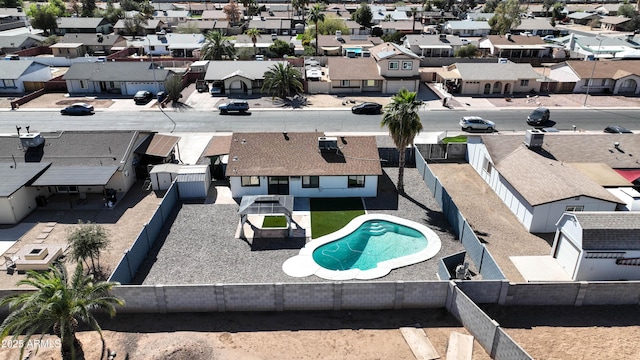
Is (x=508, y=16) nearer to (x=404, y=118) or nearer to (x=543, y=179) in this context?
(x=543, y=179)

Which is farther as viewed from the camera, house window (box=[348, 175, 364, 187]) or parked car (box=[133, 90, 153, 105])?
parked car (box=[133, 90, 153, 105])

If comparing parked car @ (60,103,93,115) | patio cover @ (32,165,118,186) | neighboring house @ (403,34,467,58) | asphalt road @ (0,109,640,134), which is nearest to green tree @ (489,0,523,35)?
neighboring house @ (403,34,467,58)

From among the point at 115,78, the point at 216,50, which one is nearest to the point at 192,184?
the point at 115,78

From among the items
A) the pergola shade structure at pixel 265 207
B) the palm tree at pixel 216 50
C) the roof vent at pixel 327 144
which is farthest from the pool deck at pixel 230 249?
the palm tree at pixel 216 50

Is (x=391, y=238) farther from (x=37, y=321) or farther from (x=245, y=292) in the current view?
(x=37, y=321)

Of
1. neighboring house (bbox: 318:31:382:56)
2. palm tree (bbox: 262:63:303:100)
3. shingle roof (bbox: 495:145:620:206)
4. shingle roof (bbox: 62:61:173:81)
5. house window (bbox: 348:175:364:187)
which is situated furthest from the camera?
neighboring house (bbox: 318:31:382:56)

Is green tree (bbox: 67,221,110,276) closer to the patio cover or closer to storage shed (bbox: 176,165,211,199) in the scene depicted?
the patio cover

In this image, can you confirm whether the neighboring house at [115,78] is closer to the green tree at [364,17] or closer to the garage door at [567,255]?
the garage door at [567,255]
